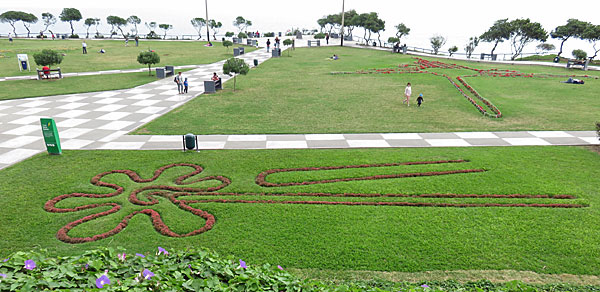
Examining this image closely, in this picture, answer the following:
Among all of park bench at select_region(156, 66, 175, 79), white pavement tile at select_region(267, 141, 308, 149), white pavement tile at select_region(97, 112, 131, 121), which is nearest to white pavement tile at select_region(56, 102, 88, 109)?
white pavement tile at select_region(97, 112, 131, 121)

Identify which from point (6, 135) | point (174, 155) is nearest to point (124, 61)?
point (6, 135)

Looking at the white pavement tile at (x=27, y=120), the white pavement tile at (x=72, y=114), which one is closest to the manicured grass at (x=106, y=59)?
the white pavement tile at (x=72, y=114)

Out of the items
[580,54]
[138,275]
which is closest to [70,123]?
[138,275]

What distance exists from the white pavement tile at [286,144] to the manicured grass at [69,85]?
17.1 m

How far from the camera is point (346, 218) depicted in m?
8.95

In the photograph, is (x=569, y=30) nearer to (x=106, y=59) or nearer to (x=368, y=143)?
(x=368, y=143)

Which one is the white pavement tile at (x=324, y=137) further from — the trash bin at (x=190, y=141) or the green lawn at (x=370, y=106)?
the trash bin at (x=190, y=141)

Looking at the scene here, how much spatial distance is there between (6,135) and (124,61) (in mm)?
27621

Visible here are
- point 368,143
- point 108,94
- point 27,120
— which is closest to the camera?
point 368,143

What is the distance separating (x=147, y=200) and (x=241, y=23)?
89.0m

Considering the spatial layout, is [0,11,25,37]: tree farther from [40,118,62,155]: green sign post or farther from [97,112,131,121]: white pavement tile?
[40,118,62,155]: green sign post

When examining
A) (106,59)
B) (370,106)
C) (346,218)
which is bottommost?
(346,218)

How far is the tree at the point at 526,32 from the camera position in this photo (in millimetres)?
53250

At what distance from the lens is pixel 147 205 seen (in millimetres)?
9586
